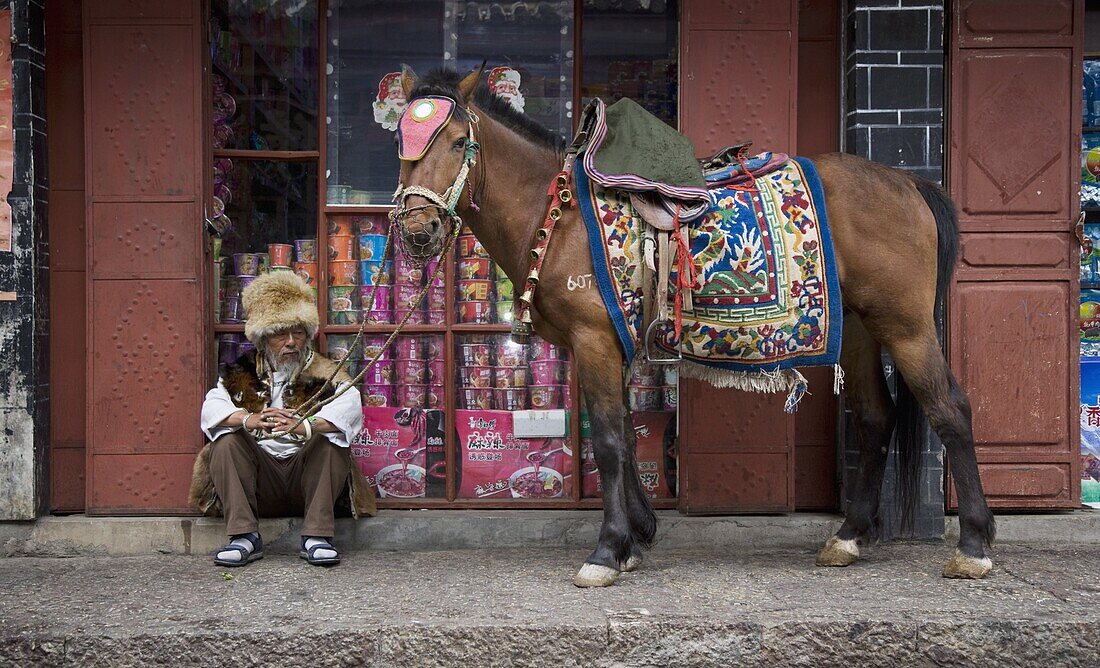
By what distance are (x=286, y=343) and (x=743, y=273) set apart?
2.35 m

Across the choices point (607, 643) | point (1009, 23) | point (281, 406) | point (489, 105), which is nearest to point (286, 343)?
point (281, 406)

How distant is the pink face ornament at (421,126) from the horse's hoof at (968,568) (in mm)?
3026

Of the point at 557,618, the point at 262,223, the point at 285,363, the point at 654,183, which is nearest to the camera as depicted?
the point at 557,618

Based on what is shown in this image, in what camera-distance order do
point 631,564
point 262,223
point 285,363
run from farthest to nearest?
point 262,223 < point 285,363 < point 631,564

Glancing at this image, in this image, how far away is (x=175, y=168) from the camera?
16.7ft

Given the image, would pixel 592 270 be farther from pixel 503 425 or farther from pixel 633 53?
pixel 633 53

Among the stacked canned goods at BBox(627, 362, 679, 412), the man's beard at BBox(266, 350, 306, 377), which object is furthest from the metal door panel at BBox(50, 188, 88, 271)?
the stacked canned goods at BBox(627, 362, 679, 412)

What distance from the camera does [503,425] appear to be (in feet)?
18.1

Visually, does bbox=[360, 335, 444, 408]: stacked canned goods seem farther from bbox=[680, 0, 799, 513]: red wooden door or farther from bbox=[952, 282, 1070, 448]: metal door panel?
bbox=[952, 282, 1070, 448]: metal door panel

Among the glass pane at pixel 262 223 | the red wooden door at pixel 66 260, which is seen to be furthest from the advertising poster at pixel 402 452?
the red wooden door at pixel 66 260

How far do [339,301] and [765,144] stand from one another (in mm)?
2574

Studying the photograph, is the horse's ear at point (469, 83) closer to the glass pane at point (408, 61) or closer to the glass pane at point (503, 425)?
the glass pane at point (408, 61)

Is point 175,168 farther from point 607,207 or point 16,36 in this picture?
point 607,207

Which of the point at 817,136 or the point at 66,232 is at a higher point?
the point at 817,136
